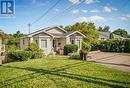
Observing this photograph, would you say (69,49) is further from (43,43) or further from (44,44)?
(43,43)

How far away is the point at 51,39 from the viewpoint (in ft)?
89.7

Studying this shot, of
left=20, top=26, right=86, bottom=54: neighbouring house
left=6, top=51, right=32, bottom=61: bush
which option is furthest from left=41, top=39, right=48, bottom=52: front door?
left=6, top=51, right=32, bottom=61: bush

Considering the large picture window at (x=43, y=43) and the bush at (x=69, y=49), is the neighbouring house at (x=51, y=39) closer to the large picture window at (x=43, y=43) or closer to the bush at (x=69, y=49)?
the large picture window at (x=43, y=43)

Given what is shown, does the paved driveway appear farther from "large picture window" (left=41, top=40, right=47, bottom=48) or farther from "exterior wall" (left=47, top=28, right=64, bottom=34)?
"exterior wall" (left=47, top=28, right=64, bottom=34)

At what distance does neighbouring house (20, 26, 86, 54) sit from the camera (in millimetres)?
25594

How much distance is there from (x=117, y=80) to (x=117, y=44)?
23933mm

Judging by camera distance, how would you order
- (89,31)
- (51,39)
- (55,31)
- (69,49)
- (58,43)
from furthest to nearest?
1. (89,31)
2. (55,31)
3. (58,43)
4. (51,39)
5. (69,49)

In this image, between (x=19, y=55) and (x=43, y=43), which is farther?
(x=43, y=43)

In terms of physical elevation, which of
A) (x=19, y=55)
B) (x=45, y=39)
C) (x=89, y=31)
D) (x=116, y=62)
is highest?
(x=89, y=31)

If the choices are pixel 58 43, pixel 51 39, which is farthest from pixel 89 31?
pixel 51 39

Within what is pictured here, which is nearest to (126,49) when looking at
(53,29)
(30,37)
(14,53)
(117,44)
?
(117,44)

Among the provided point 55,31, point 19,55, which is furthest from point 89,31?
point 19,55

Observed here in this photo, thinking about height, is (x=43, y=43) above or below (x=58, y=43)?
below

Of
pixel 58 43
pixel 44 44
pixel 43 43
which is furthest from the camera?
pixel 58 43
